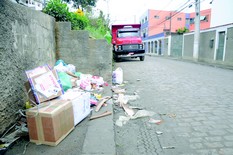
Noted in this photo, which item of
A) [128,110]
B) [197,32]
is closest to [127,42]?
[197,32]

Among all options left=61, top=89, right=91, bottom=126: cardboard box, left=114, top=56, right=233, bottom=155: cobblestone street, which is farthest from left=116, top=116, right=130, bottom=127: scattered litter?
left=61, top=89, right=91, bottom=126: cardboard box

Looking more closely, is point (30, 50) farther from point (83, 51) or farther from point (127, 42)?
point (127, 42)

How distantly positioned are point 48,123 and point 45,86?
67 centimetres

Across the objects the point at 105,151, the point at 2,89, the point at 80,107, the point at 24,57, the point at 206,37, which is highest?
the point at 206,37

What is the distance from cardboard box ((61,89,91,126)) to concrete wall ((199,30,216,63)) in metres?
14.7

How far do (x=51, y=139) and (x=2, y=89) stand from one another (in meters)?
0.97

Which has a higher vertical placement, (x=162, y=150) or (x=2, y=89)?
(x=2, y=89)

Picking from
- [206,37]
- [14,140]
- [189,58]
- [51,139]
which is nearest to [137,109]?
[51,139]

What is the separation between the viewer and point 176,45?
76.2 feet

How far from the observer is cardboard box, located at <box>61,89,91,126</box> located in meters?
2.63

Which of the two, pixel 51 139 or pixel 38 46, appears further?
pixel 38 46

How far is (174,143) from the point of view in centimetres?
250

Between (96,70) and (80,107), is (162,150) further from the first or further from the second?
(96,70)

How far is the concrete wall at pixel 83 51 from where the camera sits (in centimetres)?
505
